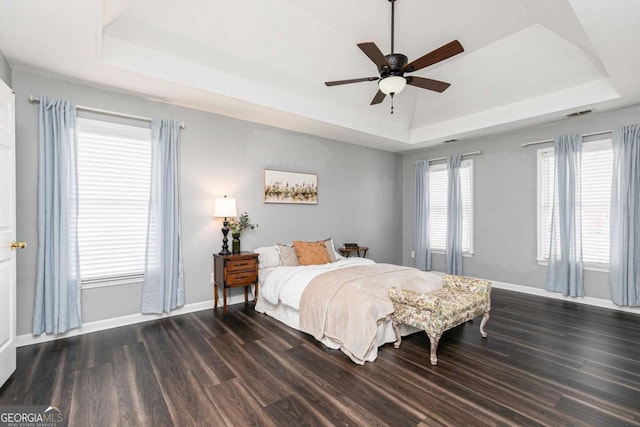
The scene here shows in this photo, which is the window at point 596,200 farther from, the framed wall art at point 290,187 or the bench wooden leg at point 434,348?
the framed wall art at point 290,187

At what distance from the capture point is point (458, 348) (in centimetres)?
303

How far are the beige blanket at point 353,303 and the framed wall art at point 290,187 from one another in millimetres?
1763

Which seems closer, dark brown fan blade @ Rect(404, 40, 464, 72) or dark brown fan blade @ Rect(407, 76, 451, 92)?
dark brown fan blade @ Rect(404, 40, 464, 72)

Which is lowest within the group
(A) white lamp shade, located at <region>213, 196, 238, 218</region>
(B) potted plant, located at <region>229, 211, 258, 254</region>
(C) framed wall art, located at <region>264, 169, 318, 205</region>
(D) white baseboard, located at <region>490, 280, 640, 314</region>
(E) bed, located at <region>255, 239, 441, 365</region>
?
(D) white baseboard, located at <region>490, 280, 640, 314</region>

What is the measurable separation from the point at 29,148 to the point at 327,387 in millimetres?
3673

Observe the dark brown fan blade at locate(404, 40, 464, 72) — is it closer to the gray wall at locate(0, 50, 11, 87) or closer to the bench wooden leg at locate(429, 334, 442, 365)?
the bench wooden leg at locate(429, 334, 442, 365)

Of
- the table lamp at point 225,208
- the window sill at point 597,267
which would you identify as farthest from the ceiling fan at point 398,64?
the window sill at point 597,267

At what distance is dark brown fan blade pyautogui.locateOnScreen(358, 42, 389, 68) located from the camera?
2.47 m

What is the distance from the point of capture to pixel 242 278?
13.5 ft

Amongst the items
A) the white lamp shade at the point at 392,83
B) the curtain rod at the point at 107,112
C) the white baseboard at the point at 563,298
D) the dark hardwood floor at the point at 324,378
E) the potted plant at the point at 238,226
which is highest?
the white lamp shade at the point at 392,83

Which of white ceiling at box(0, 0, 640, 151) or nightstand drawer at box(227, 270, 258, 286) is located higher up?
white ceiling at box(0, 0, 640, 151)

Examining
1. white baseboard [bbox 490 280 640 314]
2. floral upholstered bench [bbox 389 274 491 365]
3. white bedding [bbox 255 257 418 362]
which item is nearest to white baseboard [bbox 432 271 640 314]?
white baseboard [bbox 490 280 640 314]

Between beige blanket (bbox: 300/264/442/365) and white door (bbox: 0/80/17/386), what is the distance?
244 cm

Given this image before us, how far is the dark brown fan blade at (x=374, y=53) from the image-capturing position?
247 cm
